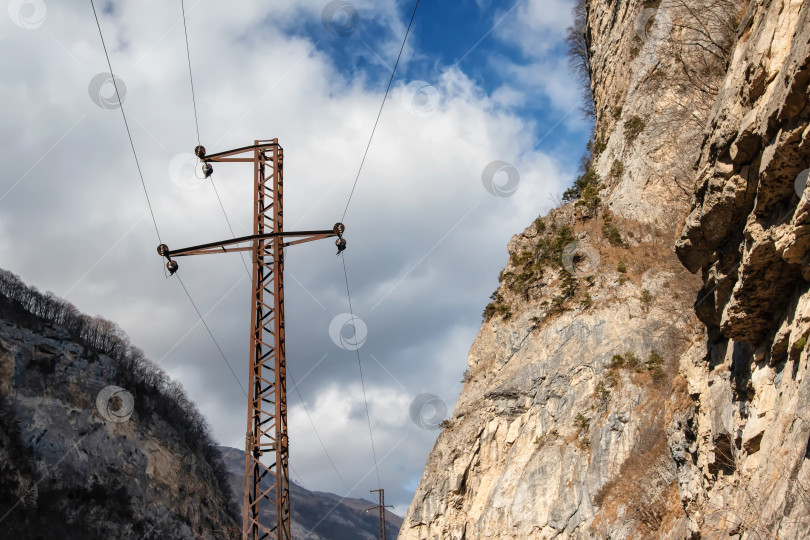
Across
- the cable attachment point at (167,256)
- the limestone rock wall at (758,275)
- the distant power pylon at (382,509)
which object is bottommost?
the limestone rock wall at (758,275)

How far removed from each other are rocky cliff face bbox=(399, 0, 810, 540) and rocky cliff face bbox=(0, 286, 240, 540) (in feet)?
148

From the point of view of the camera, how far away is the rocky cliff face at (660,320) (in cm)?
838

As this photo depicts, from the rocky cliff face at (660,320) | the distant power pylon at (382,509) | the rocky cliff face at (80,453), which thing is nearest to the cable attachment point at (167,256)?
the rocky cliff face at (660,320)

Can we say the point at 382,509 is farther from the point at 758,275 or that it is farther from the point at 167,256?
the point at 758,275

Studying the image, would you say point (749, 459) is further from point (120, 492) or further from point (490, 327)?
point (120, 492)

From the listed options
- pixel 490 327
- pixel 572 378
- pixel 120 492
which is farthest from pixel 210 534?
pixel 572 378

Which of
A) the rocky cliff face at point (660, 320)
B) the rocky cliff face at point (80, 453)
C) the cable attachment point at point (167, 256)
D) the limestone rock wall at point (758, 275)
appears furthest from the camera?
the rocky cliff face at point (80, 453)

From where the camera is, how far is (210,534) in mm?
80812

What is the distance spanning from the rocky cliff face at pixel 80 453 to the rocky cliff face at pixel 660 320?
4511cm

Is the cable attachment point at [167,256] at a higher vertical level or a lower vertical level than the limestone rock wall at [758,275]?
higher

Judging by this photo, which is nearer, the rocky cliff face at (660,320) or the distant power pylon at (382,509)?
the rocky cliff face at (660,320)

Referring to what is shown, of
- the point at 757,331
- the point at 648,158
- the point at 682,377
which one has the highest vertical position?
the point at 648,158

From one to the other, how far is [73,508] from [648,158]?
63.1 meters

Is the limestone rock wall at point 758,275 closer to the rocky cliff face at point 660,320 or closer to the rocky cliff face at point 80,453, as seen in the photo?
the rocky cliff face at point 660,320
